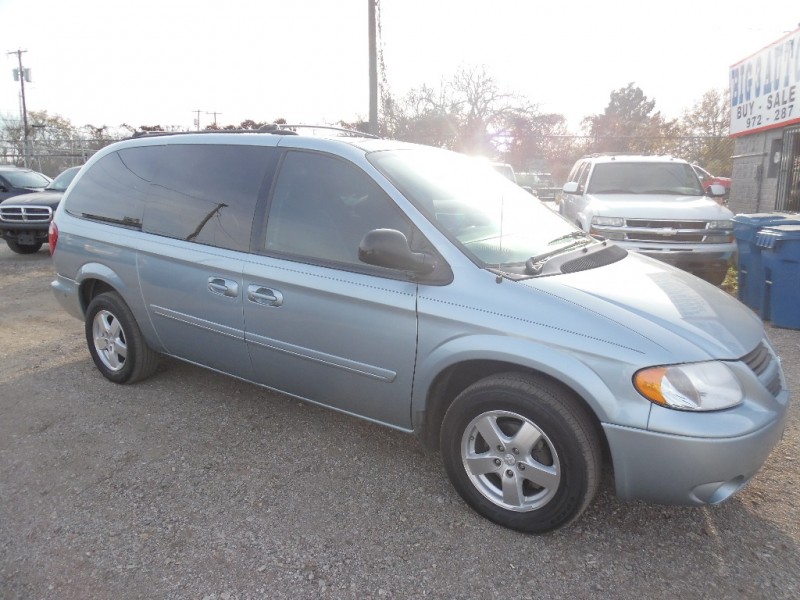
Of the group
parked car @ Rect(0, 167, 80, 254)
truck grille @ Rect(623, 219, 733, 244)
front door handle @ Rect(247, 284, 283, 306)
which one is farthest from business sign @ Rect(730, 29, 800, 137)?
parked car @ Rect(0, 167, 80, 254)

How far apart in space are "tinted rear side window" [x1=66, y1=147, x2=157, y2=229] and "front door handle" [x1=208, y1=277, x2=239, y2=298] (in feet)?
3.00

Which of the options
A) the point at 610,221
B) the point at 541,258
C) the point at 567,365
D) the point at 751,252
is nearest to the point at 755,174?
the point at 610,221

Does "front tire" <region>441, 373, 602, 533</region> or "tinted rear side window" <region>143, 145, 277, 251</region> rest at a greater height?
"tinted rear side window" <region>143, 145, 277, 251</region>

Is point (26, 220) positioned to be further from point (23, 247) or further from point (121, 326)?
point (121, 326)

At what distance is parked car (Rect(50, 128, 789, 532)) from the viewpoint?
7.61ft

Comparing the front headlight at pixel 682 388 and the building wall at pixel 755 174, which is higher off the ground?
the building wall at pixel 755 174

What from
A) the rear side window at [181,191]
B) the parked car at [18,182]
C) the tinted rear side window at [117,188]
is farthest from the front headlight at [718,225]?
the parked car at [18,182]

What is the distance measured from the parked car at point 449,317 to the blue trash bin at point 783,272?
3257 millimetres

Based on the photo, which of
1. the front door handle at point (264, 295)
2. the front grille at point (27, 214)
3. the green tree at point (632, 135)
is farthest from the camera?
the green tree at point (632, 135)

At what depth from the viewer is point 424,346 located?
2.73 m

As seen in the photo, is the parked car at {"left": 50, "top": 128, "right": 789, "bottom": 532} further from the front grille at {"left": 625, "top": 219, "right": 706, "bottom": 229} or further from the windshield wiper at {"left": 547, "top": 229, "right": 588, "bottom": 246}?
the front grille at {"left": 625, "top": 219, "right": 706, "bottom": 229}

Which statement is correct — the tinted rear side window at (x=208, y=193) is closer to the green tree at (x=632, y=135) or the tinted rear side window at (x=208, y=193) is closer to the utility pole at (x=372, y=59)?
the utility pole at (x=372, y=59)

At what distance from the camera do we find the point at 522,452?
8.30ft

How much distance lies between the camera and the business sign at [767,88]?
9.12 metres
